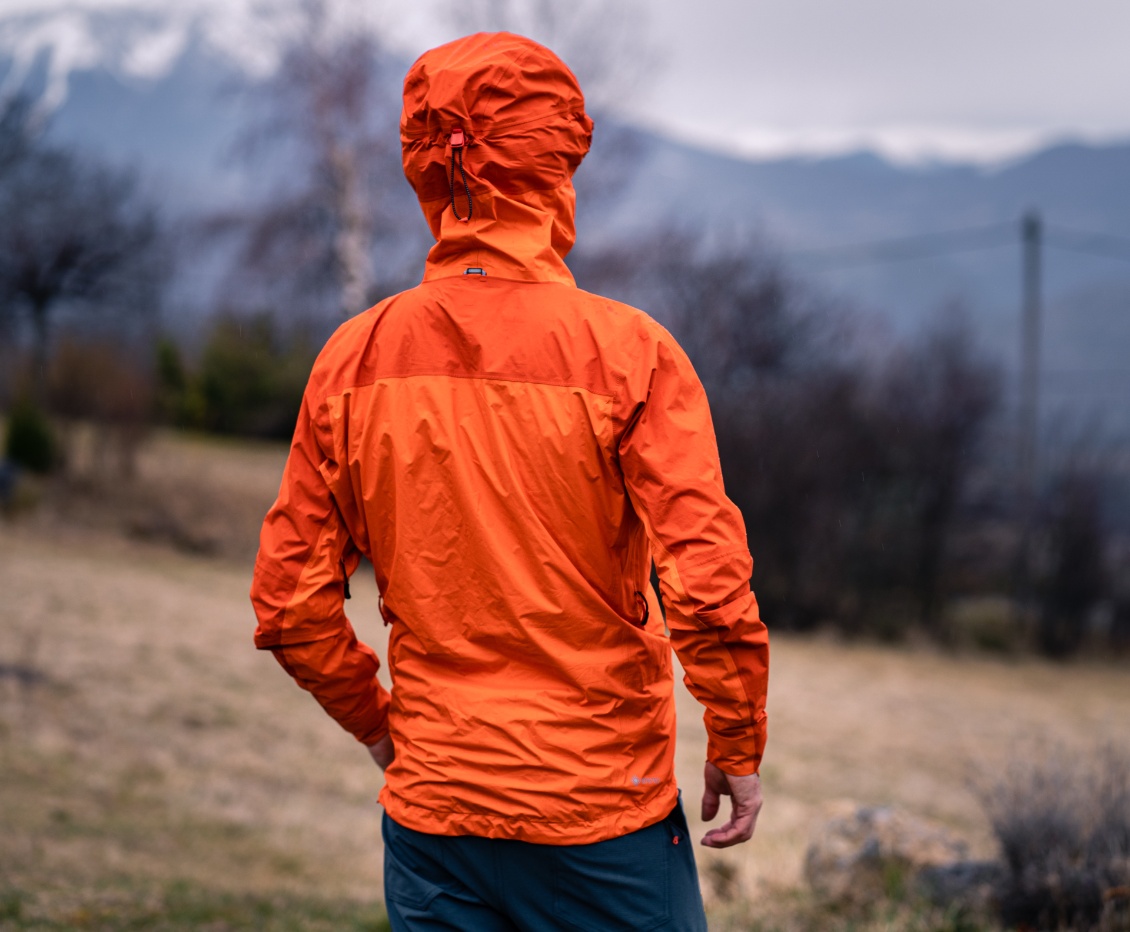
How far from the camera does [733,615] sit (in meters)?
1.59

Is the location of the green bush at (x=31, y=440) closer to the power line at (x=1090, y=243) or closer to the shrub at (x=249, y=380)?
the shrub at (x=249, y=380)

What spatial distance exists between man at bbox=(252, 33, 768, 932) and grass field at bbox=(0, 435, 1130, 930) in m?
2.16

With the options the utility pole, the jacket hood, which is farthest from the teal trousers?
the utility pole

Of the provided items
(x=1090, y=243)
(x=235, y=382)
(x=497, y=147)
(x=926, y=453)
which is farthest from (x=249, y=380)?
(x=497, y=147)

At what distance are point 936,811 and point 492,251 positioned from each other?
656 cm

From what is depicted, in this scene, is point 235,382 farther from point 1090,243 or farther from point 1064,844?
point 1064,844

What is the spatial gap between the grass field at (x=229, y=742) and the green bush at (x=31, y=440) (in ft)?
2.21

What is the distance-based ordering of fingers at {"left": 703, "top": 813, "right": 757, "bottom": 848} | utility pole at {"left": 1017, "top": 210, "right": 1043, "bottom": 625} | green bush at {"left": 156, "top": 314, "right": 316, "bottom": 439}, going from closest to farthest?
fingers at {"left": 703, "top": 813, "right": 757, "bottom": 848} → utility pole at {"left": 1017, "top": 210, "right": 1043, "bottom": 625} → green bush at {"left": 156, "top": 314, "right": 316, "bottom": 439}

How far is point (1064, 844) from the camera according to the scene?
345 centimetres

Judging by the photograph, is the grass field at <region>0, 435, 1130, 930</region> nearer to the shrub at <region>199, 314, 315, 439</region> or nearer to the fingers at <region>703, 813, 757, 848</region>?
the fingers at <region>703, 813, 757, 848</region>

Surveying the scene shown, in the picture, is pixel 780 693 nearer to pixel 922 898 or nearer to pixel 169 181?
pixel 922 898

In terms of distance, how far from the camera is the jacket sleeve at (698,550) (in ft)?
5.22

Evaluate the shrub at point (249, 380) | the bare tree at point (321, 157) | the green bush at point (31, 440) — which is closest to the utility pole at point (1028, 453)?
the bare tree at point (321, 157)

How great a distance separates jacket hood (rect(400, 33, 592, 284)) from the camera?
5.53 feet
